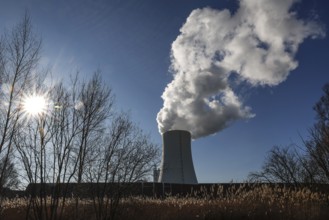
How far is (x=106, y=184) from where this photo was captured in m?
8.22

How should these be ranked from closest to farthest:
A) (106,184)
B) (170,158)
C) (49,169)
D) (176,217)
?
(49,169)
(176,217)
(106,184)
(170,158)

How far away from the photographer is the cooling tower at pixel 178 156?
70.8 ft

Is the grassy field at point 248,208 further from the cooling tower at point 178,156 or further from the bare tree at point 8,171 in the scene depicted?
the cooling tower at point 178,156

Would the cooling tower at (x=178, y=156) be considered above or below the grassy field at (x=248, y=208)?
above

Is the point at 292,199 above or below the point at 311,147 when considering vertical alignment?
below

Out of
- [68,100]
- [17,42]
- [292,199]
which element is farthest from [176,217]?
[17,42]

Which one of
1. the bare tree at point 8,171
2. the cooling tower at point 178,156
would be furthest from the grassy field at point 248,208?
the cooling tower at point 178,156

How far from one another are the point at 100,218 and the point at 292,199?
4.19 meters

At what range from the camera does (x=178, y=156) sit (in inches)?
846

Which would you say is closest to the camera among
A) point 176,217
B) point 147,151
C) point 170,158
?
point 176,217

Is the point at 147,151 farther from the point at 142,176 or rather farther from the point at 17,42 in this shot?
the point at 17,42

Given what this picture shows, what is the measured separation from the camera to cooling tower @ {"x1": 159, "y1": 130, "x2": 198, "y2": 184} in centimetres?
2158

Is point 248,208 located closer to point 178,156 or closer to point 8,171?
point 8,171

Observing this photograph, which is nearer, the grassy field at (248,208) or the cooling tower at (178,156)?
the grassy field at (248,208)
